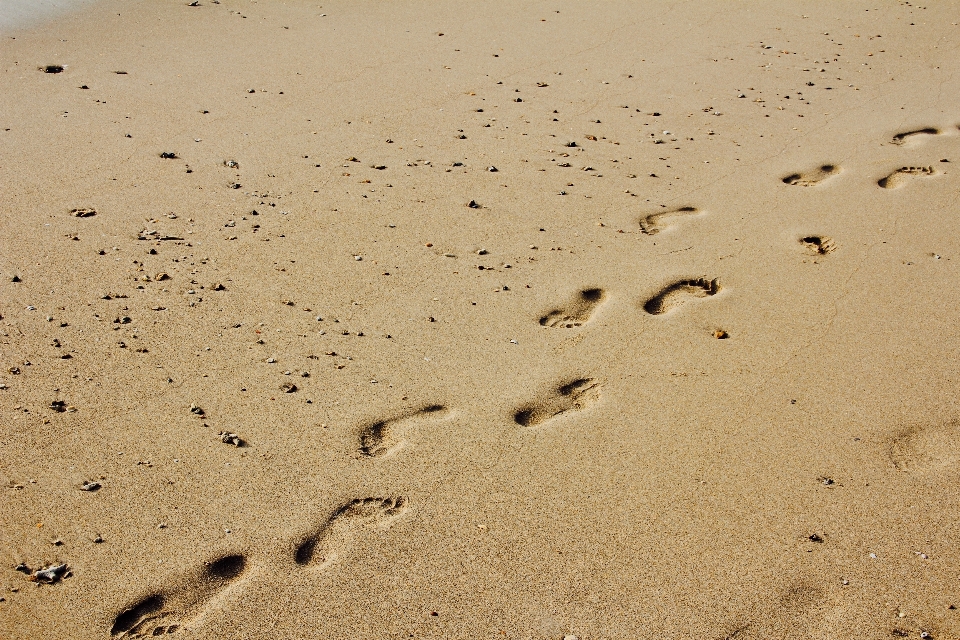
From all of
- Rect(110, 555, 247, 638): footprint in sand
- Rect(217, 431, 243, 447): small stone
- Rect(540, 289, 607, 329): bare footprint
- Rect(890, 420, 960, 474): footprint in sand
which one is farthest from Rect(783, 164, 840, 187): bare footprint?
Rect(110, 555, 247, 638): footprint in sand

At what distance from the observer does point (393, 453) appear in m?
2.70

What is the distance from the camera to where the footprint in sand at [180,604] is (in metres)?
2.17

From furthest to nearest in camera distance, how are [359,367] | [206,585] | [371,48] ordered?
[371,48] < [359,367] < [206,585]

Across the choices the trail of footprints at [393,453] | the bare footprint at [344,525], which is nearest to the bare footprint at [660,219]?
the trail of footprints at [393,453]

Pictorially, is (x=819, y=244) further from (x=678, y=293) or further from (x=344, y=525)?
(x=344, y=525)

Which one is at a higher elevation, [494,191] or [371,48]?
[371,48]

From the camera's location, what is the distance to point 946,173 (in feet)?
14.3

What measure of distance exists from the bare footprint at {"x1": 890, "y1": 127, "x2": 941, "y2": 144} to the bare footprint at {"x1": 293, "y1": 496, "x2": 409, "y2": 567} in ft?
12.0

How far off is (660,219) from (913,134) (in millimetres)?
1833

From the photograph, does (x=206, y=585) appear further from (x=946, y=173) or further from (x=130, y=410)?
(x=946, y=173)

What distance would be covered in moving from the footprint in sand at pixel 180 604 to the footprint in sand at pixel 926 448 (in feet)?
6.62

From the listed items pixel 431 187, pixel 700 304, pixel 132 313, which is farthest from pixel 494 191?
pixel 132 313

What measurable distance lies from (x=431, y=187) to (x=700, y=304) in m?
1.45

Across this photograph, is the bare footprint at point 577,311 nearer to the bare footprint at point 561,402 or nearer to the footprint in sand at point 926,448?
the bare footprint at point 561,402
